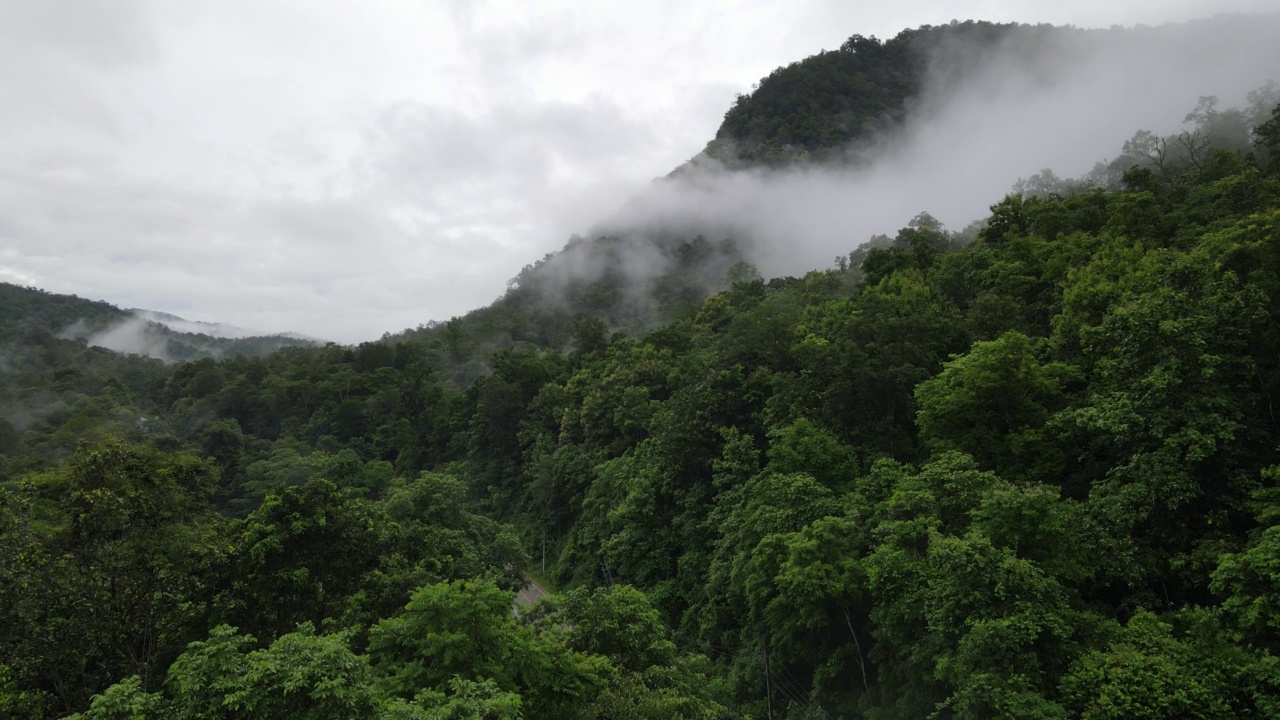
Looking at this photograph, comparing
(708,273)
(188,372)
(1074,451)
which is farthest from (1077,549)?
(188,372)

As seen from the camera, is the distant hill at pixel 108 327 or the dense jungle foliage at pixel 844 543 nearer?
the dense jungle foliage at pixel 844 543

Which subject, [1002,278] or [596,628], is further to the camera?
[1002,278]

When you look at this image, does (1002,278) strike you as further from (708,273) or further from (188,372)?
(188,372)

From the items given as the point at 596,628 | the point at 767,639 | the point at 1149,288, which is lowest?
the point at 767,639

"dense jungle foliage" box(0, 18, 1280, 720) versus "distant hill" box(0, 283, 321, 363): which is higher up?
"distant hill" box(0, 283, 321, 363)

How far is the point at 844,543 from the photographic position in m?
16.5

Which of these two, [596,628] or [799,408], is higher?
[799,408]

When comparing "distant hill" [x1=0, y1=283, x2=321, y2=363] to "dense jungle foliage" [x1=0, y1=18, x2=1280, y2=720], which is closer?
"dense jungle foliage" [x1=0, y1=18, x2=1280, y2=720]

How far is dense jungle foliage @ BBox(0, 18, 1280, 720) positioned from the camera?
10.3 meters

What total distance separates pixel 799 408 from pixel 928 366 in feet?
16.3

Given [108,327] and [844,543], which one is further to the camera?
[108,327]

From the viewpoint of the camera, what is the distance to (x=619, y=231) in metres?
108

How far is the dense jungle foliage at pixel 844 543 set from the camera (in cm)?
1033

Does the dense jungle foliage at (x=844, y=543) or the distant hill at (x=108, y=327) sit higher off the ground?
the distant hill at (x=108, y=327)
